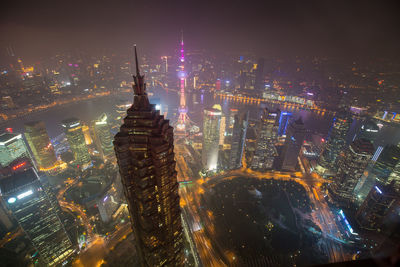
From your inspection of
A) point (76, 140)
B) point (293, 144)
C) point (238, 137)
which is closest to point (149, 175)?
point (238, 137)

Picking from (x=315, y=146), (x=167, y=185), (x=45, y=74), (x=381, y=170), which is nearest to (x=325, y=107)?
(x=315, y=146)

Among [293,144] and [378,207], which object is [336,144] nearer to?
[293,144]

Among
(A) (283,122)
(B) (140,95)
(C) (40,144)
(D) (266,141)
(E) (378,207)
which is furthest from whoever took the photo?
(A) (283,122)

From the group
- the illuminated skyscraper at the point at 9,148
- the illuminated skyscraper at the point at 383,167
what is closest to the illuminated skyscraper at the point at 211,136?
the illuminated skyscraper at the point at 383,167

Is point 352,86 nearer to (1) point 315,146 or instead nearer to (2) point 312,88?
(2) point 312,88

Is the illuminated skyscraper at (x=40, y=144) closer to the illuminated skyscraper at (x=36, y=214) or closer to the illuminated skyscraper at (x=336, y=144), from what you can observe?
the illuminated skyscraper at (x=36, y=214)

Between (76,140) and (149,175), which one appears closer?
(149,175)
